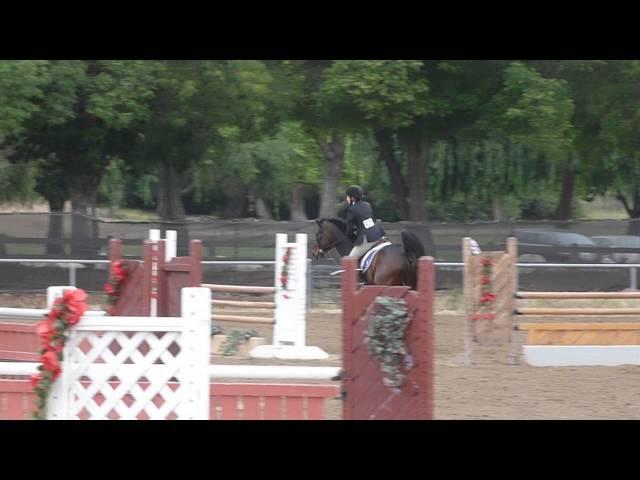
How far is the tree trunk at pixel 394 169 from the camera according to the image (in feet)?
78.4

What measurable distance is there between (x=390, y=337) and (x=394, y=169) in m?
19.4

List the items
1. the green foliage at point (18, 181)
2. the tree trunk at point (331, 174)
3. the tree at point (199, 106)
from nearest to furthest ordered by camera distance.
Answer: the tree at point (199, 106), the tree trunk at point (331, 174), the green foliage at point (18, 181)

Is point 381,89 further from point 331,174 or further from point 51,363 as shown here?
point 51,363

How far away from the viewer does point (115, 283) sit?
8.41 meters

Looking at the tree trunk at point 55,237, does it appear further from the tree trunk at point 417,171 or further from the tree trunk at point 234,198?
the tree trunk at point 234,198

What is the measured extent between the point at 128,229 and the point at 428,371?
523 inches

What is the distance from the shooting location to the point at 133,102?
2025 centimetres

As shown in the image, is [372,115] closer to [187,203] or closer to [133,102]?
[133,102]

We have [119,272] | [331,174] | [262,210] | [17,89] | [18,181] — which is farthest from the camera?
[262,210]

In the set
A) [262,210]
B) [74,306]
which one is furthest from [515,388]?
[262,210]

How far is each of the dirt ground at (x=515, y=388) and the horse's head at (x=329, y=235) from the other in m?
1.25

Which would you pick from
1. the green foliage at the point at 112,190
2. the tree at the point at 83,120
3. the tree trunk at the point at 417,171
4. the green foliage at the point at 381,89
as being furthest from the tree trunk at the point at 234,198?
the green foliage at the point at 381,89

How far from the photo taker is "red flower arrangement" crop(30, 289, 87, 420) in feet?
17.1

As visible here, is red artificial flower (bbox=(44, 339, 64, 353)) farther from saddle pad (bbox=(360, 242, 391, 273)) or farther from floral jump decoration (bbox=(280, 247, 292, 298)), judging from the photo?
saddle pad (bbox=(360, 242, 391, 273))
